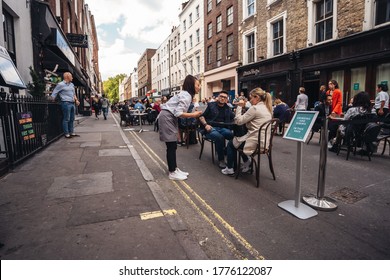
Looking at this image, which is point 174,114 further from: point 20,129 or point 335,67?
point 335,67

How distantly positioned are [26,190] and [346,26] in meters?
14.1

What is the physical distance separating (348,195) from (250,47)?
60.1ft

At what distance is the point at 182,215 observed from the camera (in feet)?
10.1

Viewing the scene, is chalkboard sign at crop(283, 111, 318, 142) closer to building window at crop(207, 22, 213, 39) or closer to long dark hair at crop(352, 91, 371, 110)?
long dark hair at crop(352, 91, 371, 110)

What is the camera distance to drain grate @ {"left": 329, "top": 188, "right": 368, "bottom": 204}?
359cm

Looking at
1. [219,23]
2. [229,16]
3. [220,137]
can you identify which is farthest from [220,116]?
[219,23]

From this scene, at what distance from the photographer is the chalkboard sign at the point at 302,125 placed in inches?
116

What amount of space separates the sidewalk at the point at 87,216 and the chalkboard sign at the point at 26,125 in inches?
28.4

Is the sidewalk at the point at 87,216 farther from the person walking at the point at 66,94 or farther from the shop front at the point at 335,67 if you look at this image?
the shop front at the point at 335,67

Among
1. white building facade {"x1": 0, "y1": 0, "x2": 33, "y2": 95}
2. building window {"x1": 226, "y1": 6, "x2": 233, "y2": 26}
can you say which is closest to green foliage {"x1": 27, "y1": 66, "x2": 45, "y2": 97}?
white building facade {"x1": 0, "y1": 0, "x2": 33, "y2": 95}

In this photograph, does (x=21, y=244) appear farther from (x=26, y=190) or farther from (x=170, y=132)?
(x=170, y=132)

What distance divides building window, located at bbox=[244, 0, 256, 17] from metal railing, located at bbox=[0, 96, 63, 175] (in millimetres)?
17288

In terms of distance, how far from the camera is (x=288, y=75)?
15.4m
